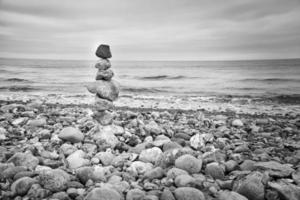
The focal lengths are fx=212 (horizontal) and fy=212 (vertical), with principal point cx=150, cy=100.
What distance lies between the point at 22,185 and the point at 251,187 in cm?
392

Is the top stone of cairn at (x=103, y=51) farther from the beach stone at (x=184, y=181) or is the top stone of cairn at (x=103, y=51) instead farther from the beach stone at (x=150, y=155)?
the beach stone at (x=184, y=181)

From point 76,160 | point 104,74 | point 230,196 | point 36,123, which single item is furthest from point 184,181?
point 36,123

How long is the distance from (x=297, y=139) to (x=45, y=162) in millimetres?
7582

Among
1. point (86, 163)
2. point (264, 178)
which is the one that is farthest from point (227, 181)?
point (86, 163)

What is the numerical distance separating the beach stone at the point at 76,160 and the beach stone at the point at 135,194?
1691 millimetres

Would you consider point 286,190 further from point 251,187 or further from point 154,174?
point 154,174

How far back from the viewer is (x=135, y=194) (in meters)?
3.57

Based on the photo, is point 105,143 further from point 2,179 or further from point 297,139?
point 297,139

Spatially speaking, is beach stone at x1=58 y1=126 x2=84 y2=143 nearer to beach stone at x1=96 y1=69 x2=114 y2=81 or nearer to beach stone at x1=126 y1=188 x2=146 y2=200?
beach stone at x1=96 y1=69 x2=114 y2=81

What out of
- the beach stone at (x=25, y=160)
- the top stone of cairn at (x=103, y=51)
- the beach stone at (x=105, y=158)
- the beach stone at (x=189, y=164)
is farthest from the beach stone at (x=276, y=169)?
the top stone of cairn at (x=103, y=51)

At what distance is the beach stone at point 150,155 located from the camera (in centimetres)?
512

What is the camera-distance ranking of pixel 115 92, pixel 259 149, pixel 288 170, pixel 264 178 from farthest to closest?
1. pixel 115 92
2. pixel 259 149
3. pixel 288 170
4. pixel 264 178

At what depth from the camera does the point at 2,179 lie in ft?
13.1

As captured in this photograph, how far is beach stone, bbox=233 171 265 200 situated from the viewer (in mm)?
3568
